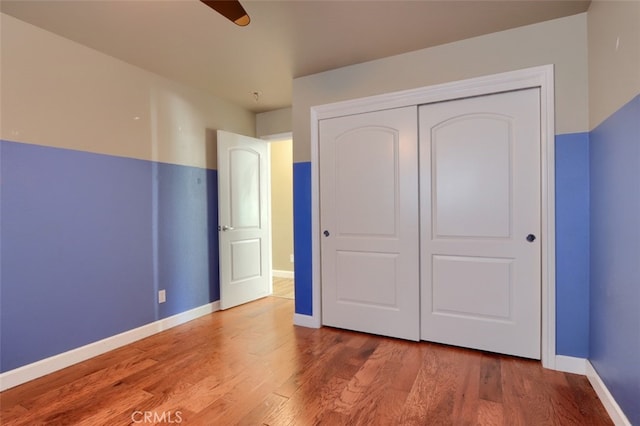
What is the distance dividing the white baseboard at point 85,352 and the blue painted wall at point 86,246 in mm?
43

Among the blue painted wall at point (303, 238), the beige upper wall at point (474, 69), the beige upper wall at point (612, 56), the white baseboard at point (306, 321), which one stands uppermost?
the beige upper wall at point (474, 69)

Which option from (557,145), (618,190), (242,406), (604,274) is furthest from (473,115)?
(242,406)

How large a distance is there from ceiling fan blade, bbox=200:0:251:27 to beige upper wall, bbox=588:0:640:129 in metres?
1.73

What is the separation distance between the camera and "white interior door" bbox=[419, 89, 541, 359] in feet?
7.54

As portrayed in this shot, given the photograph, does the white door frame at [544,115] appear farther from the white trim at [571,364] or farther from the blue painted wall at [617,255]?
the blue painted wall at [617,255]

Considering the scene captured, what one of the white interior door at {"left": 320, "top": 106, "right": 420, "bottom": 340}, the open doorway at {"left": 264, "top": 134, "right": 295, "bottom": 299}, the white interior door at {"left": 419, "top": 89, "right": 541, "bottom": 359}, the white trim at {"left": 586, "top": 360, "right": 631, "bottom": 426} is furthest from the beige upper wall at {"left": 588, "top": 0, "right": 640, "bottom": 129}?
the open doorway at {"left": 264, "top": 134, "right": 295, "bottom": 299}

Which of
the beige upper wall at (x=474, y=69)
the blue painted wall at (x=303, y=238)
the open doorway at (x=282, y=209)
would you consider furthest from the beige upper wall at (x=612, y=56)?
the open doorway at (x=282, y=209)

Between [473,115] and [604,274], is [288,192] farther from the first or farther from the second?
[604,274]

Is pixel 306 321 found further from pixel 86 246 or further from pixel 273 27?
pixel 273 27

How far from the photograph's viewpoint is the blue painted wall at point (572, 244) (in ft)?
6.93

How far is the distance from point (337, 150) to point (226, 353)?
1.94m

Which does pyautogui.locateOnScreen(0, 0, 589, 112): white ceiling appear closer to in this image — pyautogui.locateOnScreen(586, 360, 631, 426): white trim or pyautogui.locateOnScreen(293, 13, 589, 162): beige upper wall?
pyautogui.locateOnScreen(293, 13, 589, 162): beige upper wall

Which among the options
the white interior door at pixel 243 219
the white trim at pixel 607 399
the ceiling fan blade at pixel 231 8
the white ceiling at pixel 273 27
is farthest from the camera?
the white interior door at pixel 243 219

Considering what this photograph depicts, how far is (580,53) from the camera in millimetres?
2131
